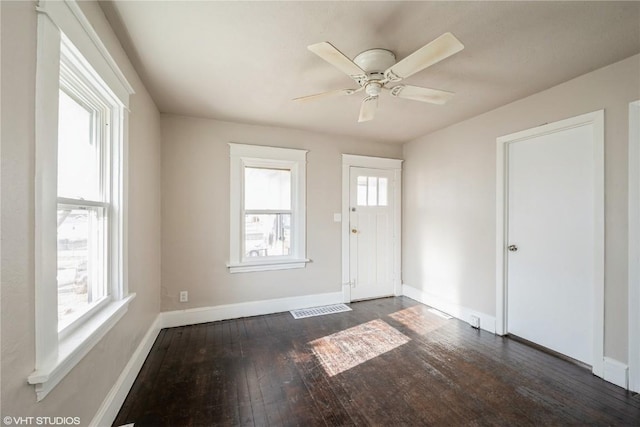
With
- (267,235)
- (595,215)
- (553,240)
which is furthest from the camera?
(267,235)

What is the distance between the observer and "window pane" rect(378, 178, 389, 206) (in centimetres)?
412

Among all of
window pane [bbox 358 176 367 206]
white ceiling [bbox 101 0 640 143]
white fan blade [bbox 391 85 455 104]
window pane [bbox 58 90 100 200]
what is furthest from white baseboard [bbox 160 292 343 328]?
white fan blade [bbox 391 85 455 104]

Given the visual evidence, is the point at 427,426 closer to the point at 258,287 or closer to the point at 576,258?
the point at 576,258

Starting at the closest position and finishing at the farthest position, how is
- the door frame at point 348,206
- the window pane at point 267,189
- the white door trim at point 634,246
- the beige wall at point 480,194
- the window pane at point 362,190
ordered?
the white door trim at point 634,246 → the beige wall at point 480,194 → the window pane at point 267,189 → the door frame at point 348,206 → the window pane at point 362,190

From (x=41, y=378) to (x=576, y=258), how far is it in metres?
3.52

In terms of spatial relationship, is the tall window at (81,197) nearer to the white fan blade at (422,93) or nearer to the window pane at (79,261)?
the window pane at (79,261)

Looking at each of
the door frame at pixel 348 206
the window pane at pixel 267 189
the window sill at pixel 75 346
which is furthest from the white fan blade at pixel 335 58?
the door frame at pixel 348 206

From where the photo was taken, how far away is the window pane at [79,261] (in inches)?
51.8

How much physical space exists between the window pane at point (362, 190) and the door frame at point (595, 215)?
1690 mm

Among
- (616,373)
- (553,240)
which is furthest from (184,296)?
(616,373)

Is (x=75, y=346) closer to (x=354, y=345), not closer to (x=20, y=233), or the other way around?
(x=20, y=233)

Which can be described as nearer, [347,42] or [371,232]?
[347,42]

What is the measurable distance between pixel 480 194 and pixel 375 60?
210 centimetres

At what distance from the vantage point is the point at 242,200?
335 centimetres
